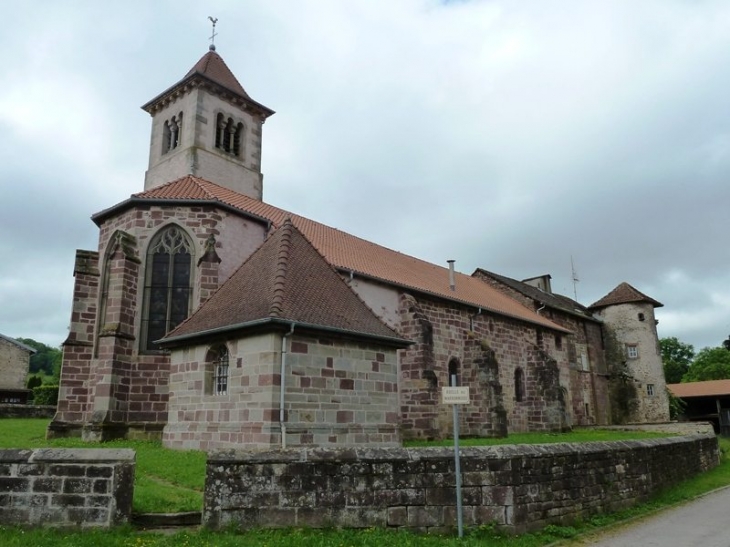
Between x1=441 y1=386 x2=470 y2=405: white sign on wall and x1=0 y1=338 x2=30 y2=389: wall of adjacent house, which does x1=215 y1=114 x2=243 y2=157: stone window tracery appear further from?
x1=0 y1=338 x2=30 y2=389: wall of adjacent house

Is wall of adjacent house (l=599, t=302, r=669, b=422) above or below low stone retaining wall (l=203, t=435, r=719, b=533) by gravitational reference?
above

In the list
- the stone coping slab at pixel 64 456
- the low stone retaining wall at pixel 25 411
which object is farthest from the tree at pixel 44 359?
the stone coping slab at pixel 64 456

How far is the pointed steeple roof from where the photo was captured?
2258cm

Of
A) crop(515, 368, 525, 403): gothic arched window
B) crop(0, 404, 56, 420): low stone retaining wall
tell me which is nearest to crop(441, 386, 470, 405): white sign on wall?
crop(515, 368, 525, 403): gothic arched window

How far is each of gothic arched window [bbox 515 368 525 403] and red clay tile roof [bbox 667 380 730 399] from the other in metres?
21.6

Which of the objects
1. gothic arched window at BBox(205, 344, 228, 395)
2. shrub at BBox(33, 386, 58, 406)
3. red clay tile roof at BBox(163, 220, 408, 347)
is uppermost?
red clay tile roof at BBox(163, 220, 408, 347)

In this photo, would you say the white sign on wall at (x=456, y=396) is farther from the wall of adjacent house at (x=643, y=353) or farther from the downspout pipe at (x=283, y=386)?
the wall of adjacent house at (x=643, y=353)

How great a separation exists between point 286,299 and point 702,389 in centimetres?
4194

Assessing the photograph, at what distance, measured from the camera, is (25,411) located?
26.5 meters

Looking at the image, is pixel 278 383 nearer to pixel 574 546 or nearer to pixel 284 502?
pixel 284 502

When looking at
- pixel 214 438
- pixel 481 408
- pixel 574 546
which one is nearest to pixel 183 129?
pixel 214 438

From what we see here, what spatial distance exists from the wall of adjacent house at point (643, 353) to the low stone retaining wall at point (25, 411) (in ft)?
109

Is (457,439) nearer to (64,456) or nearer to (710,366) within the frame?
(64,456)

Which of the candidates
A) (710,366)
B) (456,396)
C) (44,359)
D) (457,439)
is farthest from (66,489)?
(44,359)
